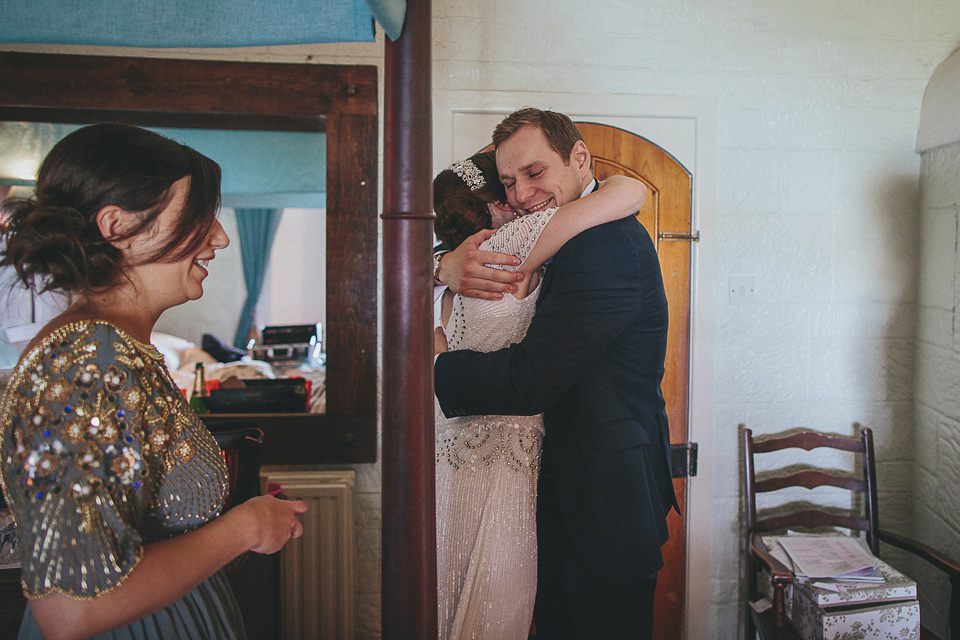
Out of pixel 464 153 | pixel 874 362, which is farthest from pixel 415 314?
pixel 874 362

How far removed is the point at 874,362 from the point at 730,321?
625 millimetres

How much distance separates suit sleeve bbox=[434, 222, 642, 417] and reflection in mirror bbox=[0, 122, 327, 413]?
1.52 m

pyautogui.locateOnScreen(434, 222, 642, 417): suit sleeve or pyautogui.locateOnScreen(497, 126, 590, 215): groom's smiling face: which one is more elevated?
pyautogui.locateOnScreen(497, 126, 590, 215): groom's smiling face

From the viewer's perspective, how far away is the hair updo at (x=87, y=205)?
93 cm

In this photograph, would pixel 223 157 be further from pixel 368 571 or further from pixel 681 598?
pixel 681 598

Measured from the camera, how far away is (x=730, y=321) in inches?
107

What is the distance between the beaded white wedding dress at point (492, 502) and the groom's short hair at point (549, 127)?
19cm

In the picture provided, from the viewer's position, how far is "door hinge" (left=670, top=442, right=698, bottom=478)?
8.79ft

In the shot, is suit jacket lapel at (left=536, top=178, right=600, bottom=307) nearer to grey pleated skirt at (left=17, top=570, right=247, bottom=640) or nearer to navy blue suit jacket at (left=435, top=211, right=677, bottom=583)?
navy blue suit jacket at (left=435, top=211, right=677, bottom=583)

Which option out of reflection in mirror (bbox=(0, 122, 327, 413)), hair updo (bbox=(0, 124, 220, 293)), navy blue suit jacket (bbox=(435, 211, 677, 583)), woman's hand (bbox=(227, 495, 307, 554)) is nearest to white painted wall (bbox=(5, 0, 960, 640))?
reflection in mirror (bbox=(0, 122, 327, 413))

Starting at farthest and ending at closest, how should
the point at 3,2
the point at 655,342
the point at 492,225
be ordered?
the point at 492,225
the point at 655,342
the point at 3,2

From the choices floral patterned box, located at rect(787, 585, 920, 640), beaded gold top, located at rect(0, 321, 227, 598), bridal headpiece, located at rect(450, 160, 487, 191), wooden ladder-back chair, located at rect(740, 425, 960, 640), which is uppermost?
bridal headpiece, located at rect(450, 160, 487, 191)

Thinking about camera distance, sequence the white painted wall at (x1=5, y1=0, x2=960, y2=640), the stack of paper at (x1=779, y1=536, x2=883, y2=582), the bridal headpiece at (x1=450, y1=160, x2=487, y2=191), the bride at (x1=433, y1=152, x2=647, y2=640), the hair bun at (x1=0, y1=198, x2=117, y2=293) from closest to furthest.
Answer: the hair bun at (x1=0, y1=198, x2=117, y2=293) → the bride at (x1=433, y1=152, x2=647, y2=640) → the bridal headpiece at (x1=450, y1=160, x2=487, y2=191) → the stack of paper at (x1=779, y1=536, x2=883, y2=582) → the white painted wall at (x1=5, y1=0, x2=960, y2=640)

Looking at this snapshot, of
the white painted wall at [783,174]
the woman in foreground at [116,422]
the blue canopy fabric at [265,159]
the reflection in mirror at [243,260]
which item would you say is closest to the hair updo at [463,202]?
the woman in foreground at [116,422]
